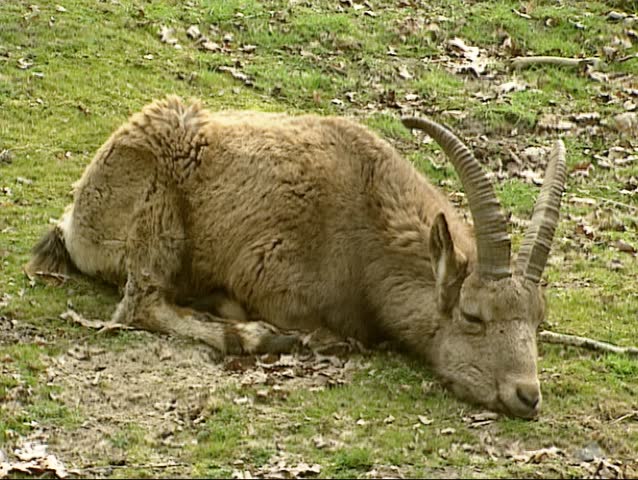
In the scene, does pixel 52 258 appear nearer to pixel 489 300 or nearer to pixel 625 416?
pixel 489 300

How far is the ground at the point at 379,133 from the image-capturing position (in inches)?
267

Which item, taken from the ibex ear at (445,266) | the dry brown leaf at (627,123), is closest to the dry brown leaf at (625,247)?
the ibex ear at (445,266)

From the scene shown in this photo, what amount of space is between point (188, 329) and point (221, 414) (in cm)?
153

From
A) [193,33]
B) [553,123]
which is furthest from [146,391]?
[193,33]

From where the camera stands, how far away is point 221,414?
7129 mm

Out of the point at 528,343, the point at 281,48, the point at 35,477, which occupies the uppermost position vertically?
the point at 281,48

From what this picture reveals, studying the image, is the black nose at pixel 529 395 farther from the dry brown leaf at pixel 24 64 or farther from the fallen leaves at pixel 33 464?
the dry brown leaf at pixel 24 64

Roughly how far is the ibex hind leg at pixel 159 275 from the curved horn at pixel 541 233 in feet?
6.32

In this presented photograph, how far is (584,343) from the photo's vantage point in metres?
8.76

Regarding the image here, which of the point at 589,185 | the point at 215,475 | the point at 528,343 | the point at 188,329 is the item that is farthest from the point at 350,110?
the point at 215,475

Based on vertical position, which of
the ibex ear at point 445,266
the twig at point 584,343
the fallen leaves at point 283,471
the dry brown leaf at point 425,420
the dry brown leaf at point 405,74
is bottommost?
the fallen leaves at point 283,471

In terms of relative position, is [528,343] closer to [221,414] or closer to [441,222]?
[441,222]

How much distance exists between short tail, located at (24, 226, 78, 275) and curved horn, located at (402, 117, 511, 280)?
329 cm

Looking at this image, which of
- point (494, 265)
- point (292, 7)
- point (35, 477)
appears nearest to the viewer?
point (35, 477)
